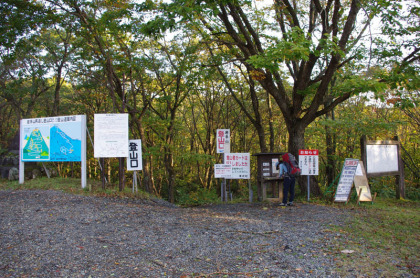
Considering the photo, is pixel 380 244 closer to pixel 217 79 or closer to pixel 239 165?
pixel 239 165

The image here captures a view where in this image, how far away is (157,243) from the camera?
5.33 metres

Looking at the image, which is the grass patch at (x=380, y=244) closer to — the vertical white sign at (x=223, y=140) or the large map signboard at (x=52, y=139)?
the vertical white sign at (x=223, y=140)

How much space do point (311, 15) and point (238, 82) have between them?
324 inches

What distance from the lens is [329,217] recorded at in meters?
7.70

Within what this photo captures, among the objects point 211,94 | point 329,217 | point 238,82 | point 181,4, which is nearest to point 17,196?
point 181,4

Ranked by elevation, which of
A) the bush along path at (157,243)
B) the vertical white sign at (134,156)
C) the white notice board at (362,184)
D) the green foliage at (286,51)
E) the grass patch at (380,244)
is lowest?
the grass patch at (380,244)

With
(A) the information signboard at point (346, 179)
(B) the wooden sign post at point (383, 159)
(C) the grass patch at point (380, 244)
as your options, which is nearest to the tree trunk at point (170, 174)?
(A) the information signboard at point (346, 179)

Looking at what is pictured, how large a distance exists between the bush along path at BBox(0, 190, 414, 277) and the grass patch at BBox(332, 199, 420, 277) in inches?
3.9

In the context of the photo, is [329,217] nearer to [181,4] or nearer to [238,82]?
[181,4]

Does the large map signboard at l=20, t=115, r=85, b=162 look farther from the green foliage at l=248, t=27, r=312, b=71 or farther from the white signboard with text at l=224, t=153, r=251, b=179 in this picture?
the green foliage at l=248, t=27, r=312, b=71

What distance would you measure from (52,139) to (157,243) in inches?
281

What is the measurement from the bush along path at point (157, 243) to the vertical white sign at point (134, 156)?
9.58 feet

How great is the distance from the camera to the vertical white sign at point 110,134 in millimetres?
10094

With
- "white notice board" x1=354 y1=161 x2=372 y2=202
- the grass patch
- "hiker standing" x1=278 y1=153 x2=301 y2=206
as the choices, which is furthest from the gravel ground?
"white notice board" x1=354 y1=161 x2=372 y2=202
